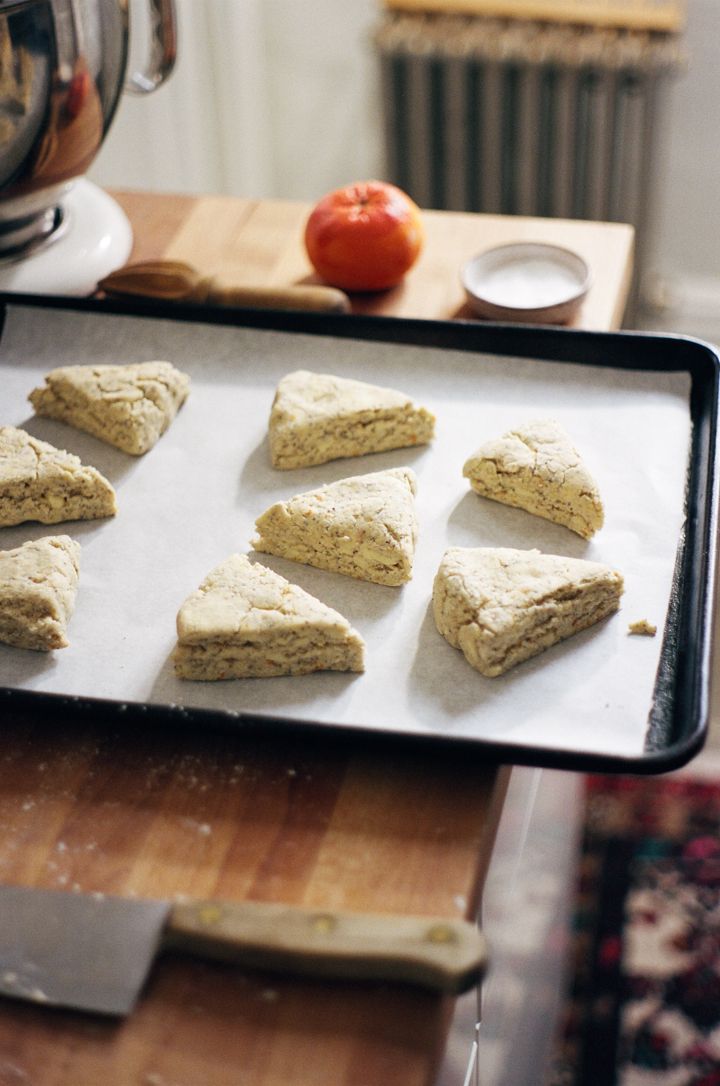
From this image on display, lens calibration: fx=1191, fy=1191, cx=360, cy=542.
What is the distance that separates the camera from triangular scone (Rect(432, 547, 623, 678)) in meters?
1.22

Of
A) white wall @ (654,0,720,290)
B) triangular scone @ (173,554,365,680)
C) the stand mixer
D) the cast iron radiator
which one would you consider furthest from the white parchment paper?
white wall @ (654,0,720,290)

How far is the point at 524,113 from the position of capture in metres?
2.89

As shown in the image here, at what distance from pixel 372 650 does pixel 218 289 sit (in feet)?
2.32

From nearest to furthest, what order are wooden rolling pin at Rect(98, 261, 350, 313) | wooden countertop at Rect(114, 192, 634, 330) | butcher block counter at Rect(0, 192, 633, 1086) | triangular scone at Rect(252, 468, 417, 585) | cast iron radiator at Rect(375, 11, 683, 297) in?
1. butcher block counter at Rect(0, 192, 633, 1086)
2. triangular scone at Rect(252, 468, 417, 585)
3. wooden rolling pin at Rect(98, 261, 350, 313)
4. wooden countertop at Rect(114, 192, 634, 330)
5. cast iron radiator at Rect(375, 11, 683, 297)

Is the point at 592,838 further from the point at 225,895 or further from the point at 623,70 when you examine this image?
the point at 623,70

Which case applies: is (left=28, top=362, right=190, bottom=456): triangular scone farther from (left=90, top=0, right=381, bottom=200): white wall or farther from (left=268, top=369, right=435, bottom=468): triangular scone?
(left=90, top=0, right=381, bottom=200): white wall

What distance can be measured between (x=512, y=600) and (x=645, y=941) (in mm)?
1257

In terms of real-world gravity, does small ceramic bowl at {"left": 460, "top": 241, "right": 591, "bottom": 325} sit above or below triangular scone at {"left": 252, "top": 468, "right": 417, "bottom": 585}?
above

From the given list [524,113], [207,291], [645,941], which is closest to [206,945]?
[207,291]

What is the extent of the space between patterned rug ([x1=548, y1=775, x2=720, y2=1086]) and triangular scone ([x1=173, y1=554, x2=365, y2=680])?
47.9 inches

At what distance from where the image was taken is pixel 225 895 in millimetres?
1051

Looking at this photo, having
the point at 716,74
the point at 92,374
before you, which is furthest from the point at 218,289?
the point at 716,74

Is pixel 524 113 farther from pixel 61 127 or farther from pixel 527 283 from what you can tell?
pixel 61 127

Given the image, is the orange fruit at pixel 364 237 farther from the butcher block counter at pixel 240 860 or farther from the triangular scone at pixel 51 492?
the butcher block counter at pixel 240 860
